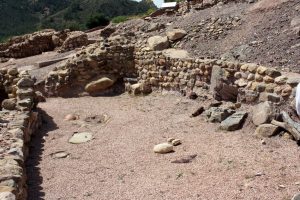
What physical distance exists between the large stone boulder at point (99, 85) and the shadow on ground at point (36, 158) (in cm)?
191

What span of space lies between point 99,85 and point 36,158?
468 centimetres

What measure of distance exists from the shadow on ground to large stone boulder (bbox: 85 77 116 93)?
1910 millimetres

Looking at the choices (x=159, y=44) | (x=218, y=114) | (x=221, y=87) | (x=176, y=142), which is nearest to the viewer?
(x=176, y=142)

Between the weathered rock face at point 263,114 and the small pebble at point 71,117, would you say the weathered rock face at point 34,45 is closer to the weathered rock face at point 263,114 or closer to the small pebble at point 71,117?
the small pebble at point 71,117

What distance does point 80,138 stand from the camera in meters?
8.05

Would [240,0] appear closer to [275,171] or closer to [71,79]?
[71,79]

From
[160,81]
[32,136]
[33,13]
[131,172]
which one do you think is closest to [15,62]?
[160,81]

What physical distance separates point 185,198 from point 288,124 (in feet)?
8.28

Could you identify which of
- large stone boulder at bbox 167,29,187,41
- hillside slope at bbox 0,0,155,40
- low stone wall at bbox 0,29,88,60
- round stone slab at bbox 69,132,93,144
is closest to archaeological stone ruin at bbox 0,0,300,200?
large stone boulder at bbox 167,29,187,41

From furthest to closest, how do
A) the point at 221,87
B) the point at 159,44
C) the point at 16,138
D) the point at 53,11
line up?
1. the point at 53,11
2. the point at 159,44
3. the point at 221,87
4. the point at 16,138

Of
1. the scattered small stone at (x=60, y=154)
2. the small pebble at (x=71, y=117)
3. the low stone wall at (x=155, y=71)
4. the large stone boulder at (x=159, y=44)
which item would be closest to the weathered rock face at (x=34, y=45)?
the low stone wall at (x=155, y=71)

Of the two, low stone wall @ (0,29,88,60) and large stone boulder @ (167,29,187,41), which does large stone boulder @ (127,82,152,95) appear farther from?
low stone wall @ (0,29,88,60)

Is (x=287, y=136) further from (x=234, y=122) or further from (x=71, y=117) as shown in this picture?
(x=71, y=117)

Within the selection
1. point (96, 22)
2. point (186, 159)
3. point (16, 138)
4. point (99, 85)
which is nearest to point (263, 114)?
point (186, 159)
